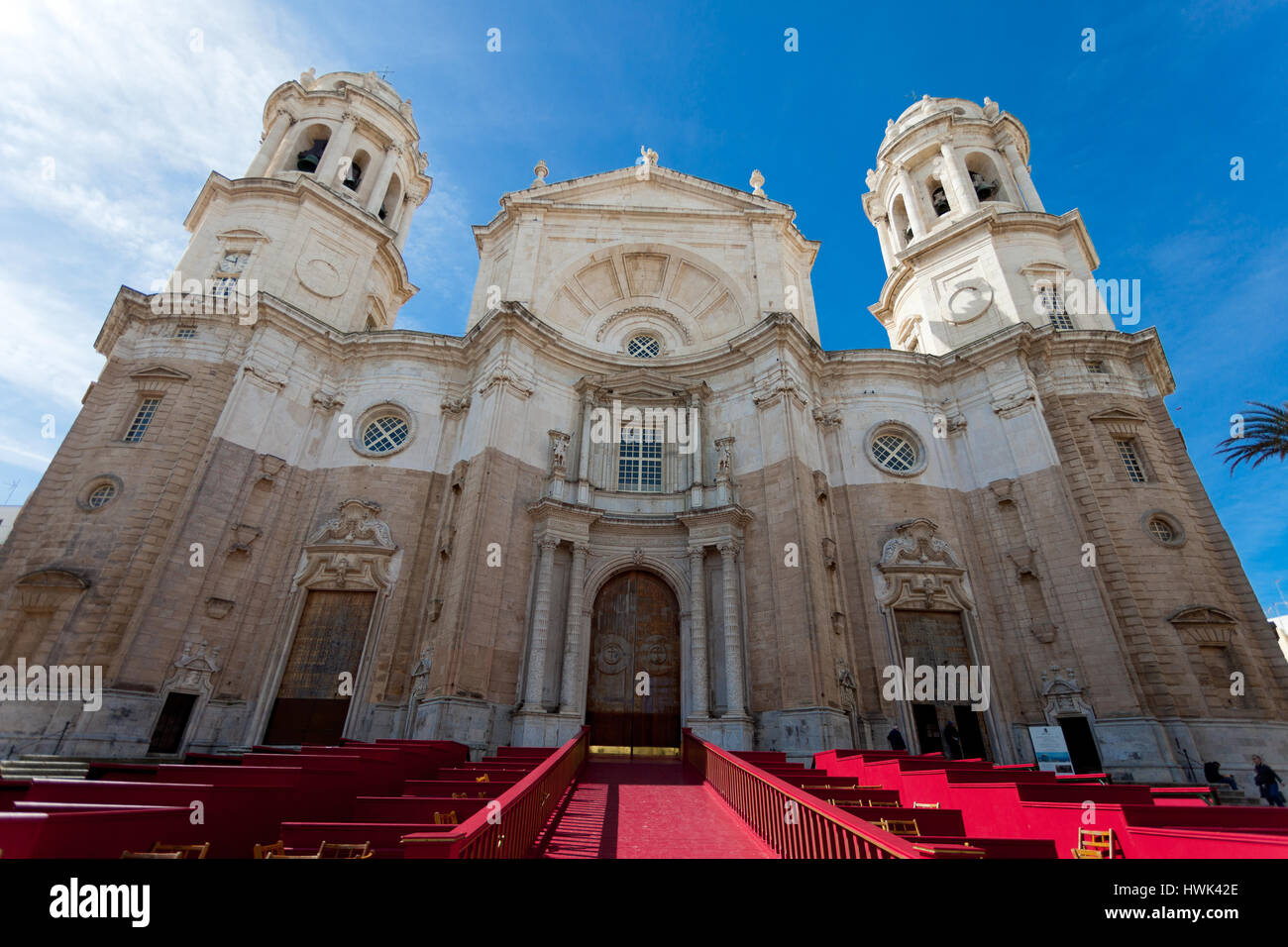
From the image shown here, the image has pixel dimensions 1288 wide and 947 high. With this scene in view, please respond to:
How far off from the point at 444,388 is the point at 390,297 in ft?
34.2

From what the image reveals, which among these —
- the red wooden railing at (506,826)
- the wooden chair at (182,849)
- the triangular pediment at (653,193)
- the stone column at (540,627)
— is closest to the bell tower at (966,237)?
the triangular pediment at (653,193)

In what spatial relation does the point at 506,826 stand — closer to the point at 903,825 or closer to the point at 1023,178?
the point at 903,825

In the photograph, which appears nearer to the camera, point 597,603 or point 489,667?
point 489,667

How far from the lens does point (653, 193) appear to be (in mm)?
28219

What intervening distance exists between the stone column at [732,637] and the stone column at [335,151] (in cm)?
2527

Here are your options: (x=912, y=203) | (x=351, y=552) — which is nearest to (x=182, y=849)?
(x=351, y=552)

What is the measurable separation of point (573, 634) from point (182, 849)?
14864 millimetres

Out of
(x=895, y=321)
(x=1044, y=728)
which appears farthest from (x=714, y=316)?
(x=1044, y=728)

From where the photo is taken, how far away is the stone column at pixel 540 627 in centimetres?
1747

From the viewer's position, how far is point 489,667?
17234mm

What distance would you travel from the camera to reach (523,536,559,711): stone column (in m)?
17.5

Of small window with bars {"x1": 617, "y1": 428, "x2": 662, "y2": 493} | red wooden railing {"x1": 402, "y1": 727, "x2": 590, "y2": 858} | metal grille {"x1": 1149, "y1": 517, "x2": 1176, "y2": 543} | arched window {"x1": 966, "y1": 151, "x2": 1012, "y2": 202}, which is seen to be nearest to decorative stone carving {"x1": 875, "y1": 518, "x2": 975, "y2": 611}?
metal grille {"x1": 1149, "y1": 517, "x2": 1176, "y2": 543}
